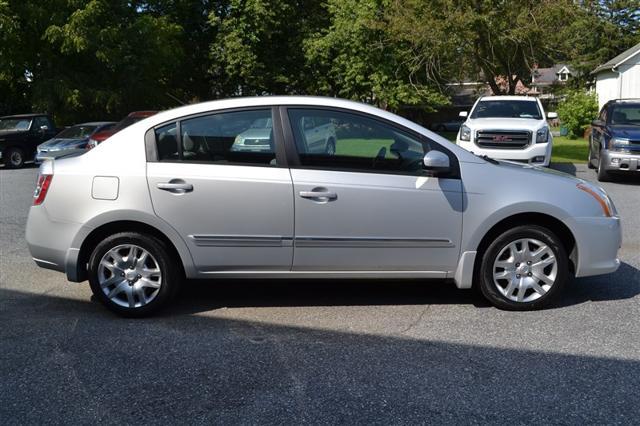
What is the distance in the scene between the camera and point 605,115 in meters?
15.1

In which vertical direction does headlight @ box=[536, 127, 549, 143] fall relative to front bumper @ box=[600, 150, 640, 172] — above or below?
above

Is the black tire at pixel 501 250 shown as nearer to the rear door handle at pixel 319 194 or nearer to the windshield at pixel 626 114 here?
the rear door handle at pixel 319 194

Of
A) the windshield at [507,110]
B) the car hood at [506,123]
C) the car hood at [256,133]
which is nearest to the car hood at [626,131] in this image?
the car hood at [506,123]

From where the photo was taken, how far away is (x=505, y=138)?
13.5 metres

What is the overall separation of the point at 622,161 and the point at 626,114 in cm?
194

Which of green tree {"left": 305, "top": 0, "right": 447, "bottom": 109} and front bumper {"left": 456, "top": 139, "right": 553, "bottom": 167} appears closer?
front bumper {"left": 456, "top": 139, "right": 553, "bottom": 167}

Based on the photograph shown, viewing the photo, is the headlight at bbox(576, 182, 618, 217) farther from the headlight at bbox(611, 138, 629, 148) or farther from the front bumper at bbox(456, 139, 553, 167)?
the headlight at bbox(611, 138, 629, 148)

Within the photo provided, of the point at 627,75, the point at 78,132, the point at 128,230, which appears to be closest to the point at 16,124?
the point at 78,132

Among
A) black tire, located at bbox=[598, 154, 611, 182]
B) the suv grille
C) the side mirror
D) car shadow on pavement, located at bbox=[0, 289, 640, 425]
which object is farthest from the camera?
black tire, located at bbox=[598, 154, 611, 182]

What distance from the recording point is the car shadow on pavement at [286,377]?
141 inches

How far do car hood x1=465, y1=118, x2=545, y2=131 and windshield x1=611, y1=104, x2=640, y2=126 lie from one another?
1.89 metres

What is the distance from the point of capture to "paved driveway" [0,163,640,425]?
11.9 feet

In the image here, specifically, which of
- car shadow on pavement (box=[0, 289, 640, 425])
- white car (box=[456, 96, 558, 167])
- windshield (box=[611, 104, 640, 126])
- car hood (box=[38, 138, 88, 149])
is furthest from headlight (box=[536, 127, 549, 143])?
car hood (box=[38, 138, 88, 149])

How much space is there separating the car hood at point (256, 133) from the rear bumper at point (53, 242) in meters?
1.46
